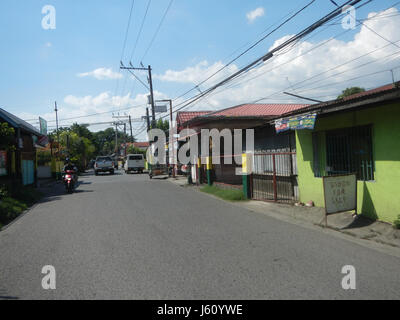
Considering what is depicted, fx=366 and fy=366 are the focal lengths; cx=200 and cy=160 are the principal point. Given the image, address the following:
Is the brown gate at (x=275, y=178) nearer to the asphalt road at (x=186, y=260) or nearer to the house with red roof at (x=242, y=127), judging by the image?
the house with red roof at (x=242, y=127)

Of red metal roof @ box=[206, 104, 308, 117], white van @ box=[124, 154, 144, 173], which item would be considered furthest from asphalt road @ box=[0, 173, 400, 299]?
white van @ box=[124, 154, 144, 173]

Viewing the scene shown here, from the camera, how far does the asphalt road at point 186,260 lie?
15.1ft

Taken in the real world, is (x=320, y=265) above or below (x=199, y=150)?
below

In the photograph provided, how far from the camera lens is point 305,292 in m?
4.48

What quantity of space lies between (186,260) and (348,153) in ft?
19.7

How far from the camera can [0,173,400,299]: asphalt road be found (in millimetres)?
4617

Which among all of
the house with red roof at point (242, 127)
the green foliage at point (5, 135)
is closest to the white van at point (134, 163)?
the house with red roof at point (242, 127)

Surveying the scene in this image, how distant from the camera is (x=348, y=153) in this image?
985cm

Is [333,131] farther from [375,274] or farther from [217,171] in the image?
[217,171]

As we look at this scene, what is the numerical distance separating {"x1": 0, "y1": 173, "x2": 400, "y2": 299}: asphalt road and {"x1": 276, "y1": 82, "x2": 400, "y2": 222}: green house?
1.76 metres

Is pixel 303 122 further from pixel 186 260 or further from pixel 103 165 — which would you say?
pixel 103 165
